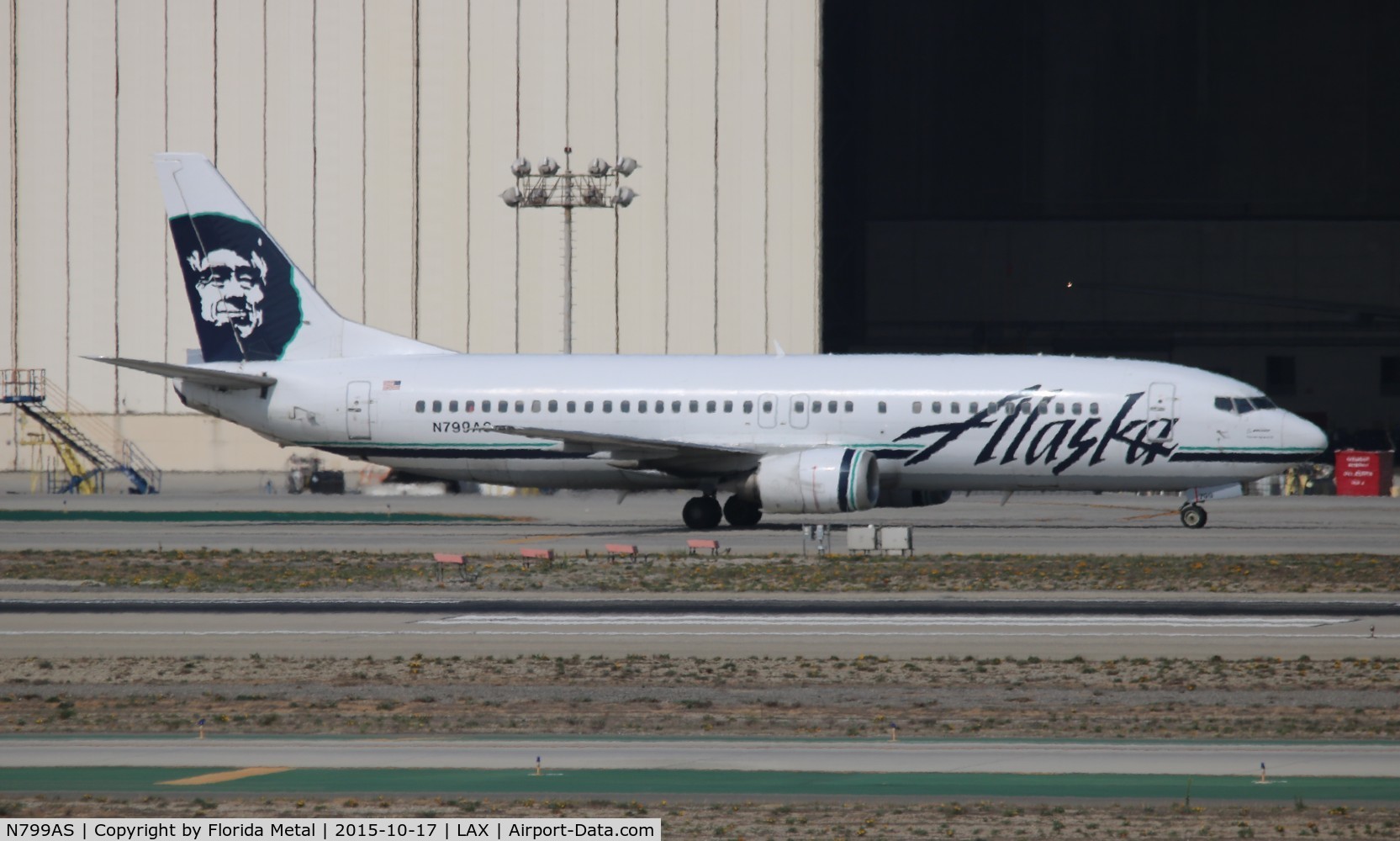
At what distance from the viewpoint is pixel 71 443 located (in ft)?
214

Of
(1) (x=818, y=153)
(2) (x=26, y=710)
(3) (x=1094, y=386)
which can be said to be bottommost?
(2) (x=26, y=710)

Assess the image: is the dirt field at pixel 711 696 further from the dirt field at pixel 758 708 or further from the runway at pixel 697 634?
the runway at pixel 697 634

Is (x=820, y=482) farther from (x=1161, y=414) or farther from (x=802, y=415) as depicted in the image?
(x=1161, y=414)

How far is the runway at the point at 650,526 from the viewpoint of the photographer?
35906mm

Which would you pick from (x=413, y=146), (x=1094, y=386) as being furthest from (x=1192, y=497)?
(x=413, y=146)

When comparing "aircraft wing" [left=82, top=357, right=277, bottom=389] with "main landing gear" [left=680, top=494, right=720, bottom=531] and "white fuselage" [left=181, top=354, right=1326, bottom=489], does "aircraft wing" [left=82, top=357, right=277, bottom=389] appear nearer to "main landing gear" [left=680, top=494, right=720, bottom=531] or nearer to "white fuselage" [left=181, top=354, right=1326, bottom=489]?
"white fuselage" [left=181, top=354, right=1326, bottom=489]

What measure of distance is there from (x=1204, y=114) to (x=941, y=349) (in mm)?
18487

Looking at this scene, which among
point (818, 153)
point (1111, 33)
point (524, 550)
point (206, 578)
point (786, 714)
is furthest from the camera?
point (1111, 33)

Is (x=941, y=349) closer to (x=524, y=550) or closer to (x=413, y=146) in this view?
(x=413, y=146)

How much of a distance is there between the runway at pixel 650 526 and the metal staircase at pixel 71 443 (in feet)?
25.3

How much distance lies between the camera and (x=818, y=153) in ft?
218

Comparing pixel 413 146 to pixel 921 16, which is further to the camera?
pixel 921 16

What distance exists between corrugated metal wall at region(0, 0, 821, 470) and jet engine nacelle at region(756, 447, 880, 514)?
91.7 ft

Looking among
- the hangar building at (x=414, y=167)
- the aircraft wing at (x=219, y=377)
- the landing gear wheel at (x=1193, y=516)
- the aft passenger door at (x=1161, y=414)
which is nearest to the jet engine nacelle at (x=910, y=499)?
the aft passenger door at (x=1161, y=414)
